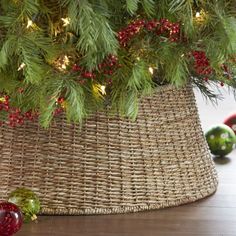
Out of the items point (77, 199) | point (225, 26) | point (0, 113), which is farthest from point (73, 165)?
point (225, 26)

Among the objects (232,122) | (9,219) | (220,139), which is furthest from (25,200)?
(232,122)

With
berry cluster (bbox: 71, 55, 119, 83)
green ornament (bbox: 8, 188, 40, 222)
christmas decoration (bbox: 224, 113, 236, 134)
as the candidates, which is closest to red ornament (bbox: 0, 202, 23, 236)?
green ornament (bbox: 8, 188, 40, 222)

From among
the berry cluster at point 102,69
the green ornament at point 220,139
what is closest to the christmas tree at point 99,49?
the berry cluster at point 102,69

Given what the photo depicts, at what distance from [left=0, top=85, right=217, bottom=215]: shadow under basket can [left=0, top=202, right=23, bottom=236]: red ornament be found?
17 centimetres

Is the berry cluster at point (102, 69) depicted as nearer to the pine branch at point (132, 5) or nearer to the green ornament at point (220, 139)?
the pine branch at point (132, 5)

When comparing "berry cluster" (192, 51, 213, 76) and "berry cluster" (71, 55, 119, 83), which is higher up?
"berry cluster" (192, 51, 213, 76)

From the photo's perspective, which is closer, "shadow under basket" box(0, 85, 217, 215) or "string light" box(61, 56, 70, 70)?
"string light" box(61, 56, 70, 70)

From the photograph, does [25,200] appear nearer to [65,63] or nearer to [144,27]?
[65,63]

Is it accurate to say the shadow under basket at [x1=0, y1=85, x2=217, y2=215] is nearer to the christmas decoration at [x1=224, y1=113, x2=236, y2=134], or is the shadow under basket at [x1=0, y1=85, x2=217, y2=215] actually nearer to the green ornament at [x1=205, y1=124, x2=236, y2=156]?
the green ornament at [x1=205, y1=124, x2=236, y2=156]

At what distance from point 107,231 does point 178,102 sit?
350 mm

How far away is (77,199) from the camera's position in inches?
50.6

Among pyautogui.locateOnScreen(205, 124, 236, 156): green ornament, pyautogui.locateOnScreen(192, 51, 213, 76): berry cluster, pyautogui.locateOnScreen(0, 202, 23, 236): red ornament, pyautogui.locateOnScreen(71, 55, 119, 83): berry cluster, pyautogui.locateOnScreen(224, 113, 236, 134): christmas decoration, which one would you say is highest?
pyautogui.locateOnScreen(224, 113, 236, 134): christmas decoration

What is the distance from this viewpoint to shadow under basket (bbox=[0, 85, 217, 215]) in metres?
1.28

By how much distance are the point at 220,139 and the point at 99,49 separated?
0.82m
